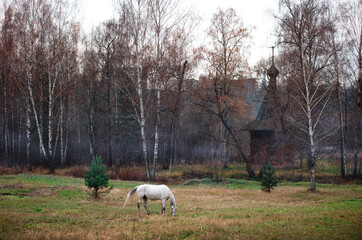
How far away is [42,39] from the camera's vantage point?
94.3 ft

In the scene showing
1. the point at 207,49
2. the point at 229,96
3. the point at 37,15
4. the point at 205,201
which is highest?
the point at 37,15

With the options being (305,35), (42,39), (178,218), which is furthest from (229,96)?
(178,218)

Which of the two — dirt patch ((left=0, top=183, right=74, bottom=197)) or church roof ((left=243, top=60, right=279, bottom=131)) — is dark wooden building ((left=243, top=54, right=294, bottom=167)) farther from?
dirt patch ((left=0, top=183, right=74, bottom=197))

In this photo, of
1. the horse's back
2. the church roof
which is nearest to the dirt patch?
the horse's back

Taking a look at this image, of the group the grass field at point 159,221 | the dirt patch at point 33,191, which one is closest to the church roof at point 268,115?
the grass field at point 159,221

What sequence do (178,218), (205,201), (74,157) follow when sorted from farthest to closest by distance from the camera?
(74,157) < (205,201) < (178,218)

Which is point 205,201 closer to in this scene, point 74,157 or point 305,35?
point 305,35

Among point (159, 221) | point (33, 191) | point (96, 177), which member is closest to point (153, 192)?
point (159, 221)

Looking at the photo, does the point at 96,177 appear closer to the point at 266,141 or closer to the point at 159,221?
the point at 159,221

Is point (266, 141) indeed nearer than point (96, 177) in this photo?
No

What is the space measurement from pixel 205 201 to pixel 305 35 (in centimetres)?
1202

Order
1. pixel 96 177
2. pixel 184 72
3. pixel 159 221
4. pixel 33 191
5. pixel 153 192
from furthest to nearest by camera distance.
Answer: pixel 184 72 < pixel 33 191 < pixel 96 177 < pixel 153 192 < pixel 159 221

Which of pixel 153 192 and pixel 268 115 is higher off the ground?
pixel 268 115

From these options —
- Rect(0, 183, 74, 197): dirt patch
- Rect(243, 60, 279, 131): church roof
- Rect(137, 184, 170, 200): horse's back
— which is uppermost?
Rect(243, 60, 279, 131): church roof
